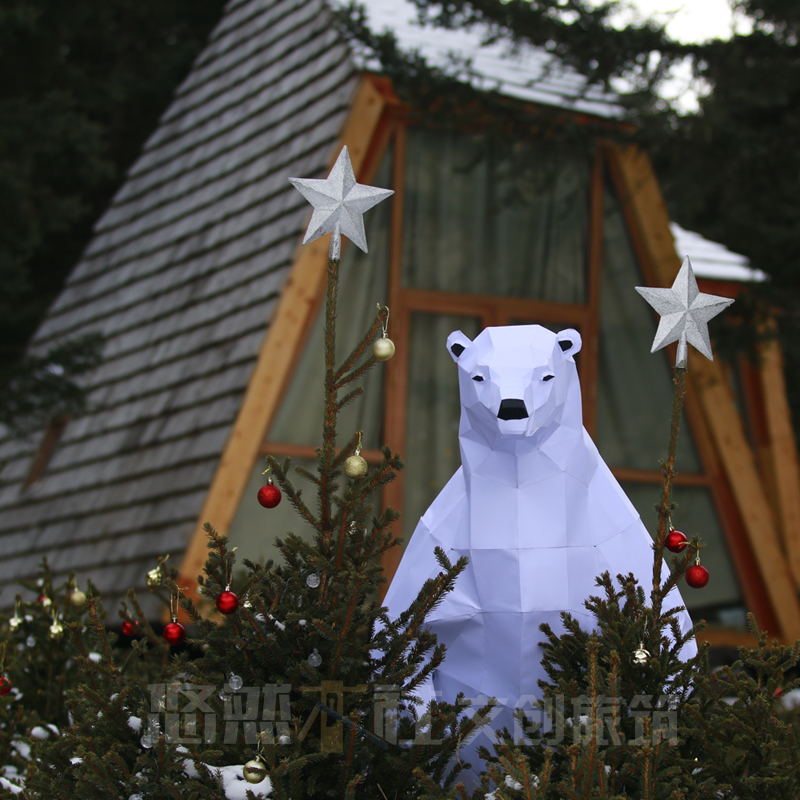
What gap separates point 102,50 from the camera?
12906mm

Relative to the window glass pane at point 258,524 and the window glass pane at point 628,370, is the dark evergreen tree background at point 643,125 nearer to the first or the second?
the window glass pane at point 628,370

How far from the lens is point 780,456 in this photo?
7.27 metres

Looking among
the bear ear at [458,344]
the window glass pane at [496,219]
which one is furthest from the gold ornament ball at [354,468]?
the window glass pane at [496,219]

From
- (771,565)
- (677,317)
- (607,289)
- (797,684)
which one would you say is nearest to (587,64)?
(607,289)

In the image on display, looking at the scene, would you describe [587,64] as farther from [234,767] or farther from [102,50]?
[102,50]

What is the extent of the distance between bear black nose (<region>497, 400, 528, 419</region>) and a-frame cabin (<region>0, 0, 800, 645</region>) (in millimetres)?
3405

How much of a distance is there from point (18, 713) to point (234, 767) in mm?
1023

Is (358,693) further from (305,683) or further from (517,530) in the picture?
(517,530)

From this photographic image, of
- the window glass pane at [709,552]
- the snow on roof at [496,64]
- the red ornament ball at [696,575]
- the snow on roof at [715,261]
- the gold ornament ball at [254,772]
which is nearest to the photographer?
the gold ornament ball at [254,772]

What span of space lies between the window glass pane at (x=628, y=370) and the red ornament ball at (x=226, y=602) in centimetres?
472

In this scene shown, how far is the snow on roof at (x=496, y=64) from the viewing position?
588 centimetres

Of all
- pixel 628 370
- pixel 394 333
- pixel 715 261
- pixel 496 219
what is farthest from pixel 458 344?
pixel 715 261

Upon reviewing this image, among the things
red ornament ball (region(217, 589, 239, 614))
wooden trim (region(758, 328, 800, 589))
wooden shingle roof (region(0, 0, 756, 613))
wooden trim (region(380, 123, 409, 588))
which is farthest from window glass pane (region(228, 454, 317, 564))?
red ornament ball (region(217, 589, 239, 614))

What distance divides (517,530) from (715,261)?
6033mm
